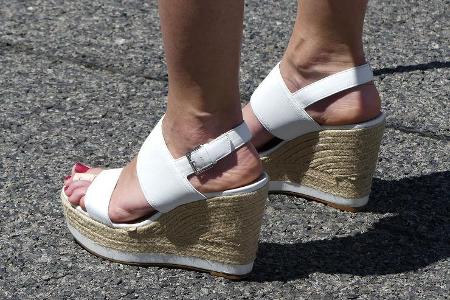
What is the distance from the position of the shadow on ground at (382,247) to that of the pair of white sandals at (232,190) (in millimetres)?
82

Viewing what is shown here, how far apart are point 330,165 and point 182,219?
42 cm

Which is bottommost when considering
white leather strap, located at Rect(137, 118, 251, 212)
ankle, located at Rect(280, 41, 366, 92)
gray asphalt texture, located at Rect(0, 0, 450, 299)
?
gray asphalt texture, located at Rect(0, 0, 450, 299)

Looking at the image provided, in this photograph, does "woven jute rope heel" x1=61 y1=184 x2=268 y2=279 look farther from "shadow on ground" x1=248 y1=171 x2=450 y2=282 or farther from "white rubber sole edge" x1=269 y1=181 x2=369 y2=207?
"white rubber sole edge" x1=269 y1=181 x2=369 y2=207

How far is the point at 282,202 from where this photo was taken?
2.49m

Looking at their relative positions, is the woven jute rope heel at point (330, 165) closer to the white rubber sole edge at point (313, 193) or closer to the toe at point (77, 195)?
the white rubber sole edge at point (313, 193)

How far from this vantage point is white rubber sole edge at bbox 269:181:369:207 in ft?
7.95

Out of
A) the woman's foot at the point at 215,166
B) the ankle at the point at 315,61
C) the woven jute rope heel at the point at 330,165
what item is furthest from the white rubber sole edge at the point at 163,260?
the ankle at the point at 315,61

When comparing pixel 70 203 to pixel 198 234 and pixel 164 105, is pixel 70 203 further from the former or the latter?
pixel 164 105

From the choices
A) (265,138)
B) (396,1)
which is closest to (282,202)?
(265,138)

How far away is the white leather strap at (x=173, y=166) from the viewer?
2076 mm

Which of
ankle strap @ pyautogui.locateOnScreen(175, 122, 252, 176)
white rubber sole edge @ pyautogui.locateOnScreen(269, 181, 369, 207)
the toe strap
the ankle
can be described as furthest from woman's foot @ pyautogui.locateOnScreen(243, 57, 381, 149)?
the toe strap

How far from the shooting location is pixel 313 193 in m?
2.47

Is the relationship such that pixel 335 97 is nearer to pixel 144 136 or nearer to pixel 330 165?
pixel 330 165

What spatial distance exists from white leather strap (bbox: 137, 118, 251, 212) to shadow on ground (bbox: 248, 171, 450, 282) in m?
0.25
